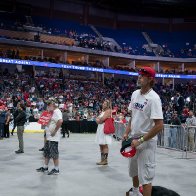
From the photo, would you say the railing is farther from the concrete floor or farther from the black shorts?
the black shorts

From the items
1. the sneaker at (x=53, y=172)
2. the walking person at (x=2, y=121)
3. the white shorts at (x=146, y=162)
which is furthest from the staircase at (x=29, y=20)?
the white shorts at (x=146, y=162)

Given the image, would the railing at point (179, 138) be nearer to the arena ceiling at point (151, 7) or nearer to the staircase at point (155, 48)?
the staircase at point (155, 48)

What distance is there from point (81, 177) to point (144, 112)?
11.8 ft

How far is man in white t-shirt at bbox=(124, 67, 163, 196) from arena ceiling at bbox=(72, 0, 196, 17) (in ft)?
139

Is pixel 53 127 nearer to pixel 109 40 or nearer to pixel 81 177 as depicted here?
pixel 81 177

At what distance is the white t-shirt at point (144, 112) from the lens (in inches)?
158

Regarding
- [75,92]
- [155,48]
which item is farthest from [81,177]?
[155,48]

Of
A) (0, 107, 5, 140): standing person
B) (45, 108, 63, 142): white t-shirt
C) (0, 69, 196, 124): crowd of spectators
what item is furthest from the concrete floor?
(0, 69, 196, 124): crowd of spectators

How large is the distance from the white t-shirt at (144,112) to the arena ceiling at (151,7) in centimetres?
4240

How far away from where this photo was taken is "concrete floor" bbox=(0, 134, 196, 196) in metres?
6.03

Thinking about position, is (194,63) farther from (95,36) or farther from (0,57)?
(0,57)

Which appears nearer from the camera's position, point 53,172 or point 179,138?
point 53,172

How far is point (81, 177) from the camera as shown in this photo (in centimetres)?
726

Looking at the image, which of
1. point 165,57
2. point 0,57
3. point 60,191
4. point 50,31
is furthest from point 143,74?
point 165,57
